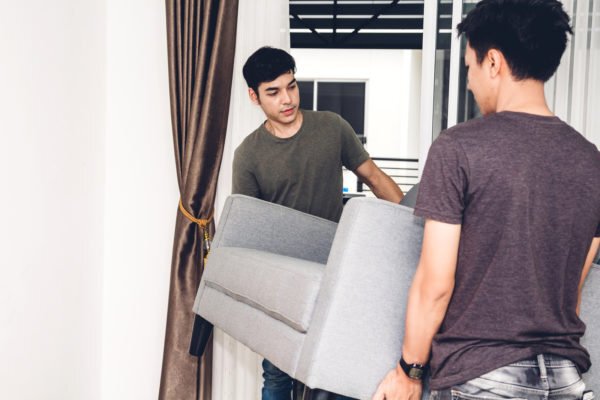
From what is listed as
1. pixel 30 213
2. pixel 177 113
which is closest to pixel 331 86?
pixel 177 113

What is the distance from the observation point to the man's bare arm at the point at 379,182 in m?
2.51

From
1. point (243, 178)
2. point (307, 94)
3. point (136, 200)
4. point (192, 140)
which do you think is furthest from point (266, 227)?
point (307, 94)

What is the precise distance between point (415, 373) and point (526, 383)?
26cm

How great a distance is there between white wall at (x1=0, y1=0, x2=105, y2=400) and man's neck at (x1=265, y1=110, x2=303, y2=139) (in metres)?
0.89

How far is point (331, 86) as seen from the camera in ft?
32.9

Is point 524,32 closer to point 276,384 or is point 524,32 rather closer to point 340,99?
Answer: point 276,384

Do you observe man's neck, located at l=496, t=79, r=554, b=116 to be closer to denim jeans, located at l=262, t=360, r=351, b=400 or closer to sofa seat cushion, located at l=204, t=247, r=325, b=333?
sofa seat cushion, located at l=204, t=247, r=325, b=333

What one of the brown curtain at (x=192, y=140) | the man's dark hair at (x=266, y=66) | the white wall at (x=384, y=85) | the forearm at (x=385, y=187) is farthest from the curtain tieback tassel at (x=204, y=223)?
the white wall at (x=384, y=85)

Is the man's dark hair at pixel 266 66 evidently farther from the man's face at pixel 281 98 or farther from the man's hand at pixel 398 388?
the man's hand at pixel 398 388

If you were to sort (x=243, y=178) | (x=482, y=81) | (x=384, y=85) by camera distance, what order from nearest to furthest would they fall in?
(x=482, y=81)
(x=243, y=178)
(x=384, y=85)

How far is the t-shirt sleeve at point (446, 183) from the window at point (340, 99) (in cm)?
875

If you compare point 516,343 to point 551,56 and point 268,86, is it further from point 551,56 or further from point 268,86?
point 268,86

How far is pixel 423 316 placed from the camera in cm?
132

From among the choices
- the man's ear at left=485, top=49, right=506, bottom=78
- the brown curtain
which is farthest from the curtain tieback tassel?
the man's ear at left=485, top=49, right=506, bottom=78
